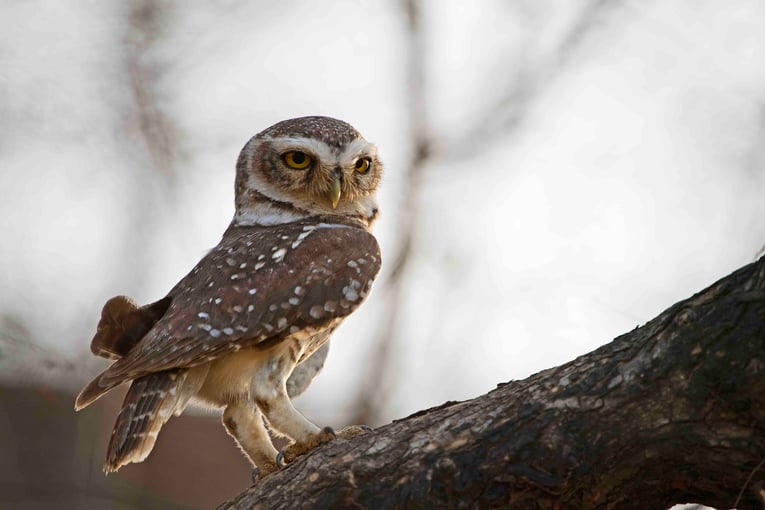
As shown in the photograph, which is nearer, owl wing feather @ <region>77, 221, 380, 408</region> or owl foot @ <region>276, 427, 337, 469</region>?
owl foot @ <region>276, 427, 337, 469</region>

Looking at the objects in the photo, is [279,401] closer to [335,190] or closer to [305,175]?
[335,190]

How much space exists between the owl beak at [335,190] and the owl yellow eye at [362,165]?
24cm

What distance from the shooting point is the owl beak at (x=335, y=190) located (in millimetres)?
5758

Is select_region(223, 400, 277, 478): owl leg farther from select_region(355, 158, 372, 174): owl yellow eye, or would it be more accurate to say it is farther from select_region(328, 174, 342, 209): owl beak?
select_region(355, 158, 372, 174): owl yellow eye

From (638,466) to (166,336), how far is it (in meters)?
2.29

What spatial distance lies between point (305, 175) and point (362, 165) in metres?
0.39

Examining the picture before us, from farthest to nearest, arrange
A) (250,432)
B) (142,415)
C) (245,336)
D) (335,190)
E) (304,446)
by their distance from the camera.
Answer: (335,190)
(250,432)
(245,336)
(142,415)
(304,446)

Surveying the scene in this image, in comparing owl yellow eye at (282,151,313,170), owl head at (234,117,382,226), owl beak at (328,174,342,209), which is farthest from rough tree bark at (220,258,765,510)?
owl yellow eye at (282,151,313,170)

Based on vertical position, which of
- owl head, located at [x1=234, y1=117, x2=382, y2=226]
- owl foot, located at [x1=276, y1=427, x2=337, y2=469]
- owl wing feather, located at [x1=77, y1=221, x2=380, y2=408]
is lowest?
owl foot, located at [x1=276, y1=427, x2=337, y2=469]

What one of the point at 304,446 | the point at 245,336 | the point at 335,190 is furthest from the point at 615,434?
the point at 335,190

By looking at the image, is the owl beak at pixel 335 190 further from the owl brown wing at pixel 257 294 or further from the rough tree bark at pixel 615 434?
the rough tree bark at pixel 615 434

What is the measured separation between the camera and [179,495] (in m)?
7.69

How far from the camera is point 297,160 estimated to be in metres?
5.94

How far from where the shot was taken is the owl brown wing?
463cm
